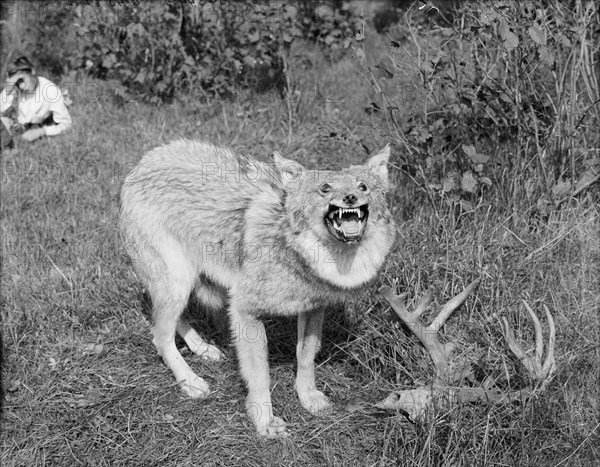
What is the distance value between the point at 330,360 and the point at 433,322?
0.81 m

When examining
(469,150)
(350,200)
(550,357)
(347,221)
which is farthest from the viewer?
(469,150)

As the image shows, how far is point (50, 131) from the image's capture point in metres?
7.70

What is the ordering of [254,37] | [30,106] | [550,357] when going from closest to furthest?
[550,357] → [254,37] → [30,106]

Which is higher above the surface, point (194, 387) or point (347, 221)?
point (347, 221)

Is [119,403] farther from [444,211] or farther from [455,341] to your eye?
[444,211]

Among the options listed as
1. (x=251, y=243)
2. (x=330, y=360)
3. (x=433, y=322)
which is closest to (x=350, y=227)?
(x=251, y=243)

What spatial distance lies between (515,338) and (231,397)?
180 cm

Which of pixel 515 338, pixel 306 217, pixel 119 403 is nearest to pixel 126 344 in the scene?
pixel 119 403

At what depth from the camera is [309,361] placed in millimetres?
4441

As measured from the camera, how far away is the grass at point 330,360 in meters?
3.96

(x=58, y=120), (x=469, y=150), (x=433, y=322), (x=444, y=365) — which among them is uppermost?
(x=469, y=150)

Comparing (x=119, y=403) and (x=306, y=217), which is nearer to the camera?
(x=306, y=217)

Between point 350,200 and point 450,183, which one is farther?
point 450,183

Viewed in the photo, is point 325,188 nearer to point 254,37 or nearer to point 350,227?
point 350,227
